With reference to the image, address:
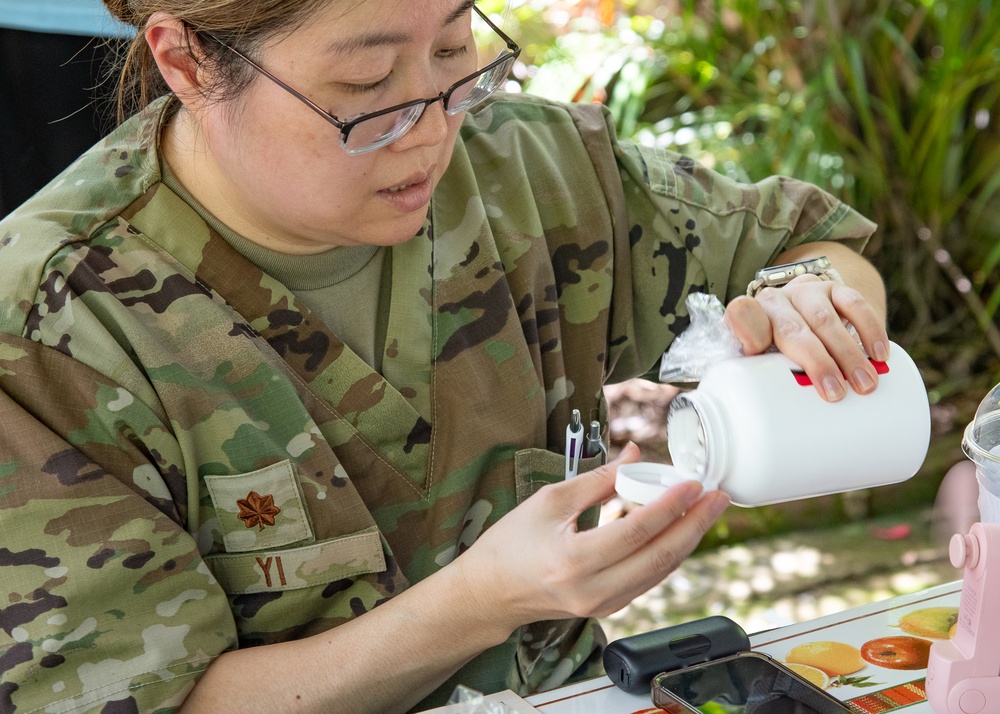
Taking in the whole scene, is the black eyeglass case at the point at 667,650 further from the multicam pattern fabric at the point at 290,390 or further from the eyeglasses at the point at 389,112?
the eyeglasses at the point at 389,112

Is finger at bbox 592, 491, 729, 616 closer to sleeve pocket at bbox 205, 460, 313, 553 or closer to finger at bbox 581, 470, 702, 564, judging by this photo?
finger at bbox 581, 470, 702, 564

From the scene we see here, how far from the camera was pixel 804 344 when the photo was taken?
3.07 ft

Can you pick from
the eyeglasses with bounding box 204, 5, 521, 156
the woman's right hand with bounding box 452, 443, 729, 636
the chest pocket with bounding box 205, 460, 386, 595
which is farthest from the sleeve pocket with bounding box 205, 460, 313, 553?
the eyeglasses with bounding box 204, 5, 521, 156

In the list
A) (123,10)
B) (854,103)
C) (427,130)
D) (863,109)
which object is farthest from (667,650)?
(854,103)

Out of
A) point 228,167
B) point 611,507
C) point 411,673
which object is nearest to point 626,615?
→ point 611,507

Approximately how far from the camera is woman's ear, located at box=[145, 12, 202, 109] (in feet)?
3.30

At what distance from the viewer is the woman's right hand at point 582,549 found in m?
0.88

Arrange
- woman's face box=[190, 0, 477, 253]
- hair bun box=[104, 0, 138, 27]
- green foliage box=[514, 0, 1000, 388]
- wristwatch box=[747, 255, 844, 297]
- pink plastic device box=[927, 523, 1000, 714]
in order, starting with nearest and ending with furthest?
1. pink plastic device box=[927, 523, 1000, 714]
2. woman's face box=[190, 0, 477, 253]
3. hair bun box=[104, 0, 138, 27]
4. wristwatch box=[747, 255, 844, 297]
5. green foliage box=[514, 0, 1000, 388]

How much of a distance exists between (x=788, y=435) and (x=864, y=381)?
0.09m

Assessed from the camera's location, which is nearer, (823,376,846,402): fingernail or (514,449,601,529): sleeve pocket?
(823,376,846,402): fingernail

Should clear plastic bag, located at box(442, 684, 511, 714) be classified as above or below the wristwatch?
below

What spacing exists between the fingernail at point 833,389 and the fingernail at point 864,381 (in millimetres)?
20

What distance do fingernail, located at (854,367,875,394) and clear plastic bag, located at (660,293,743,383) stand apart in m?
0.11

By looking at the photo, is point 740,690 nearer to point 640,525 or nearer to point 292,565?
point 640,525
